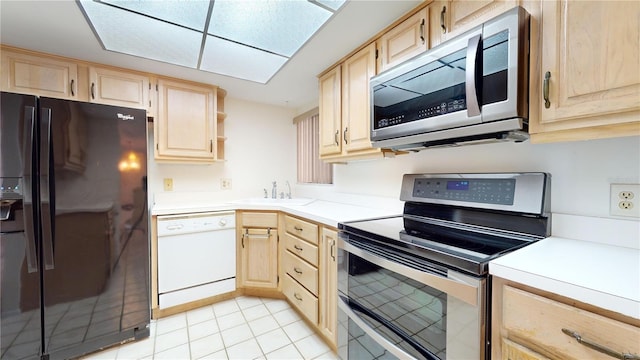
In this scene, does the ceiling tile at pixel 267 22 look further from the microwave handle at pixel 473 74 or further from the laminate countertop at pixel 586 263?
the laminate countertop at pixel 586 263

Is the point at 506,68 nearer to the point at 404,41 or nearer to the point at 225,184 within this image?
the point at 404,41

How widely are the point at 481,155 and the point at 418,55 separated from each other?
644 mm

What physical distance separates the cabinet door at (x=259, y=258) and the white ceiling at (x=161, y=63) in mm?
1462

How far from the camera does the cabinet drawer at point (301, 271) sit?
1730 mm

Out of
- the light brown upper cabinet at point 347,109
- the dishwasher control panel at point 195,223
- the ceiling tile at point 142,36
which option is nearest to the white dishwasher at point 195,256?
the dishwasher control panel at point 195,223

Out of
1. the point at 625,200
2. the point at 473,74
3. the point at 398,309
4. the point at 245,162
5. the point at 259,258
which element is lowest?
the point at 259,258

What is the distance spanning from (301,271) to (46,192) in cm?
167

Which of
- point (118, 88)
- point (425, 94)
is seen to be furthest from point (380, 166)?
point (118, 88)

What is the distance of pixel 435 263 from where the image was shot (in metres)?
0.90

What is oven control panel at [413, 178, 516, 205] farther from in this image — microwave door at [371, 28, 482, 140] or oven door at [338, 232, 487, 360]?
oven door at [338, 232, 487, 360]

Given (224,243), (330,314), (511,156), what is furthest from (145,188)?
(511,156)

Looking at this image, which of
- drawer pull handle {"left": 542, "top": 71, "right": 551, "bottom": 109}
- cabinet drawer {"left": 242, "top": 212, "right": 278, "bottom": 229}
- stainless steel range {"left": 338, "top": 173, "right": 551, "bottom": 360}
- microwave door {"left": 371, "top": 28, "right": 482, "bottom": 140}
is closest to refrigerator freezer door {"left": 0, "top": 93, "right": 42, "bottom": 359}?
cabinet drawer {"left": 242, "top": 212, "right": 278, "bottom": 229}

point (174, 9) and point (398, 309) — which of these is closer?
point (398, 309)

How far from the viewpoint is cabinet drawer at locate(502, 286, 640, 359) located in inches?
21.5
